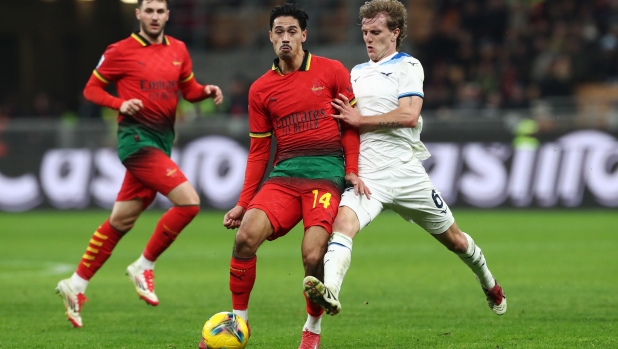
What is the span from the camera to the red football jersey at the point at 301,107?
22.6 feet

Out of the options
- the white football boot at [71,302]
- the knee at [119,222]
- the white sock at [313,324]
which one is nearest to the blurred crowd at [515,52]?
the knee at [119,222]

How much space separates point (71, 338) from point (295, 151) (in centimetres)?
224

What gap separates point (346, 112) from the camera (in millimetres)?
6844

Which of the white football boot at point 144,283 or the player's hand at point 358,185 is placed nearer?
the player's hand at point 358,185

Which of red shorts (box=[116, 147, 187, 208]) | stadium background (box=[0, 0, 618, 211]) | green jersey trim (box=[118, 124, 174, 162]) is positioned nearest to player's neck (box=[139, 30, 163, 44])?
green jersey trim (box=[118, 124, 174, 162])

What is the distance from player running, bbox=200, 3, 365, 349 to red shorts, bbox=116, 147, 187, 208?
181 centimetres

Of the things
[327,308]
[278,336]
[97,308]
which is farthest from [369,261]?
[327,308]

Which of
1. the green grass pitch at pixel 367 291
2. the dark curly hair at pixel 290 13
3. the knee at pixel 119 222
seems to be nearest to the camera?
the dark curly hair at pixel 290 13

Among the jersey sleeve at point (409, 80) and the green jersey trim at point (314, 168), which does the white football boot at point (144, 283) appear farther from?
the jersey sleeve at point (409, 80)

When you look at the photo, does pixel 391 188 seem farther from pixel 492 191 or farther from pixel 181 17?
pixel 181 17

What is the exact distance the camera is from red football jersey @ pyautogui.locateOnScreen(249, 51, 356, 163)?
689 cm

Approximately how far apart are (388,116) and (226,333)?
1.84 m

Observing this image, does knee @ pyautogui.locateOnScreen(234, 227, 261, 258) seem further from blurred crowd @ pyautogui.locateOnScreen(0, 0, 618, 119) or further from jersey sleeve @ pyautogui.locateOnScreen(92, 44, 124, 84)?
blurred crowd @ pyautogui.locateOnScreen(0, 0, 618, 119)

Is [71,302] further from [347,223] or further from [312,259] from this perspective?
[347,223]
